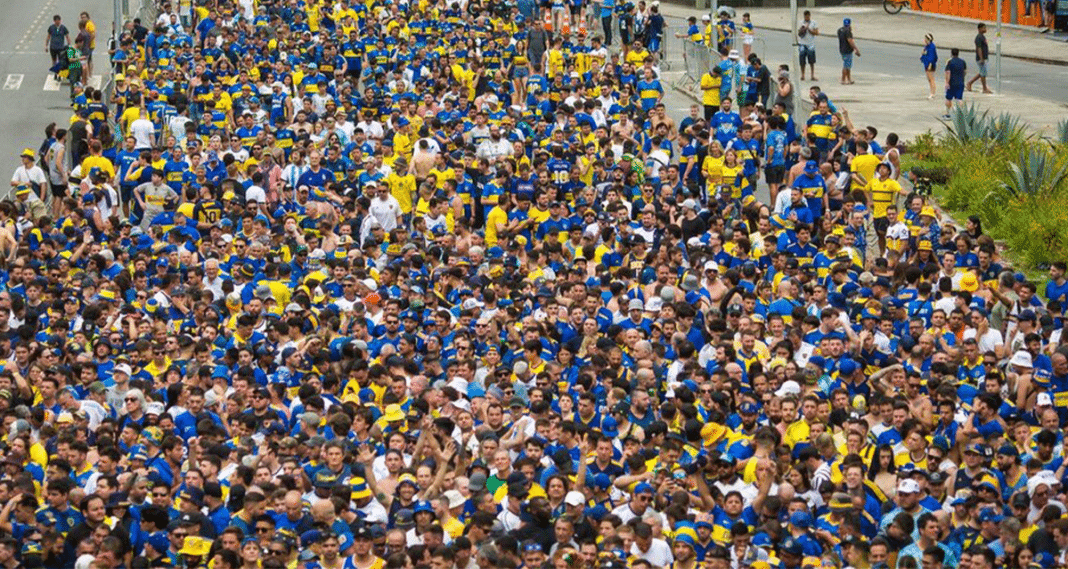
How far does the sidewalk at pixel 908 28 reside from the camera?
5091cm

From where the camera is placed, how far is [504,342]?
2055 centimetres

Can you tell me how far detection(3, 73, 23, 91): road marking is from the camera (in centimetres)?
4593

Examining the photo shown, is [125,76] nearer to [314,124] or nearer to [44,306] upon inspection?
[314,124]

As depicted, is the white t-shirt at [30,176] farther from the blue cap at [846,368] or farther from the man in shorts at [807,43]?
the man in shorts at [807,43]

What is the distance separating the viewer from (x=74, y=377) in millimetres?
20234

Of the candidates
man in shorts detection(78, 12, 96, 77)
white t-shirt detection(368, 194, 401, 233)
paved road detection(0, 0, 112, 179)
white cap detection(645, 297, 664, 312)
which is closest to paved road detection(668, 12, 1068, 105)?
man in shorts detection(78, 12, 96, 77)

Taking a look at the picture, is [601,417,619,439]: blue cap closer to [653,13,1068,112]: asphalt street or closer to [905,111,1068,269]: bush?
[905,111,1068,269]: bush

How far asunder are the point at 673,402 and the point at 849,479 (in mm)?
2496

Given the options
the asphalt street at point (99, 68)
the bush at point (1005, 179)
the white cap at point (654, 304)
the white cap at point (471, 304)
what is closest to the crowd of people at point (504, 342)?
the white cap at point (471, 304)

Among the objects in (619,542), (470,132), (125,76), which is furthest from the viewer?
(125,76)

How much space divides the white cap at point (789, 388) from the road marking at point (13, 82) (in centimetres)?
3197

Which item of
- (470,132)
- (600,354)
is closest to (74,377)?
(600,354)

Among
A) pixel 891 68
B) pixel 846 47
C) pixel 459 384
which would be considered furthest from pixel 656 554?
pixel 891 68

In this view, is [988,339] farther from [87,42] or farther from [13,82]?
[13,82]
